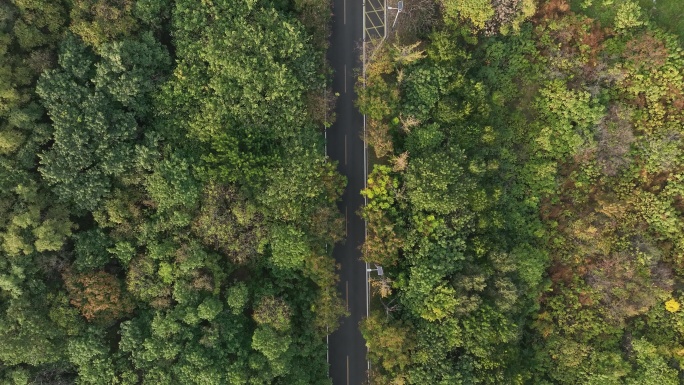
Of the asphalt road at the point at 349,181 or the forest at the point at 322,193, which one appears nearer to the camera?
the forest at the point at 322,193

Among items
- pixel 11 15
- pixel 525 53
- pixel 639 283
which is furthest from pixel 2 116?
pixel 639 283

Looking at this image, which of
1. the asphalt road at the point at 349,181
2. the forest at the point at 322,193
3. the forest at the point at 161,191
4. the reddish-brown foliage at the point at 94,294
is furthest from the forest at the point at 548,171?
the reddish-brown foliage at the point at 94,294

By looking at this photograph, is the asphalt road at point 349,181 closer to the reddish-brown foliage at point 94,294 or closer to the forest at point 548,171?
the forest at point 548,171

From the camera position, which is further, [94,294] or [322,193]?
[322,193]

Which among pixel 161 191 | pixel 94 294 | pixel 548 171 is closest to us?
pixel 94 294

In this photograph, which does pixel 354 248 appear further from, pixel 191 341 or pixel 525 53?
pixel 525 53

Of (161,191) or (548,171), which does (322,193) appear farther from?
(548,171)

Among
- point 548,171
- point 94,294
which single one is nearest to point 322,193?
point 94,294
